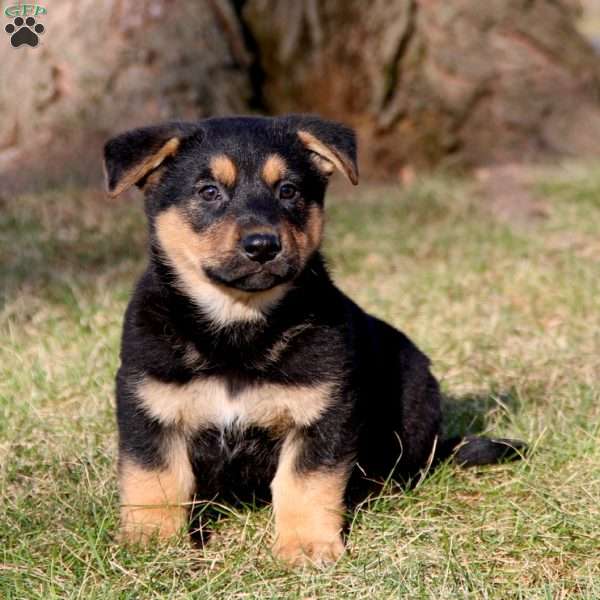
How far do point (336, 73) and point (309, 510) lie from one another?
7406mm

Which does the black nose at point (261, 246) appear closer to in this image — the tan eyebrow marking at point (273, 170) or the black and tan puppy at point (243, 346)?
the black and tan puppy at point (243, 346)

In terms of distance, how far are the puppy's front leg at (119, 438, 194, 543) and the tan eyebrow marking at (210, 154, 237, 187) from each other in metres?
0.92

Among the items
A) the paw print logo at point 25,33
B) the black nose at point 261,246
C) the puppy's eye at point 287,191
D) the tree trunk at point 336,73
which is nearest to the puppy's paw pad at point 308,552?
the black nose at point 261,246

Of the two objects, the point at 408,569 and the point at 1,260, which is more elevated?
the point at 408,569

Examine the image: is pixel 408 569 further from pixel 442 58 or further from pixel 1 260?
pixel 442 58

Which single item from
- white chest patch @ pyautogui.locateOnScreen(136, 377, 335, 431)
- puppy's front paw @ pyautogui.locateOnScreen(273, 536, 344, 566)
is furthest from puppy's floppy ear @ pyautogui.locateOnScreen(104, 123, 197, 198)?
puppy's front paw @ pyautogui.locateOnScreen(273, 536, 344, 566)

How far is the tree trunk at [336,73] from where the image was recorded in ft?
29.6

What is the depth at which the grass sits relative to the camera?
337cm

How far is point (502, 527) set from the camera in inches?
145

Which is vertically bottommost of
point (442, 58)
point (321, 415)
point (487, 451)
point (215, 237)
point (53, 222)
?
point (53, 222)

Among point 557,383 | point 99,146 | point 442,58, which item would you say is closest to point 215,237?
point 557,383

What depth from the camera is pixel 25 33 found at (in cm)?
896

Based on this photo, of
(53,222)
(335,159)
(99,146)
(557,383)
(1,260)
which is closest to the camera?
(335,159)

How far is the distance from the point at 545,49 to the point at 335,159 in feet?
25.8
